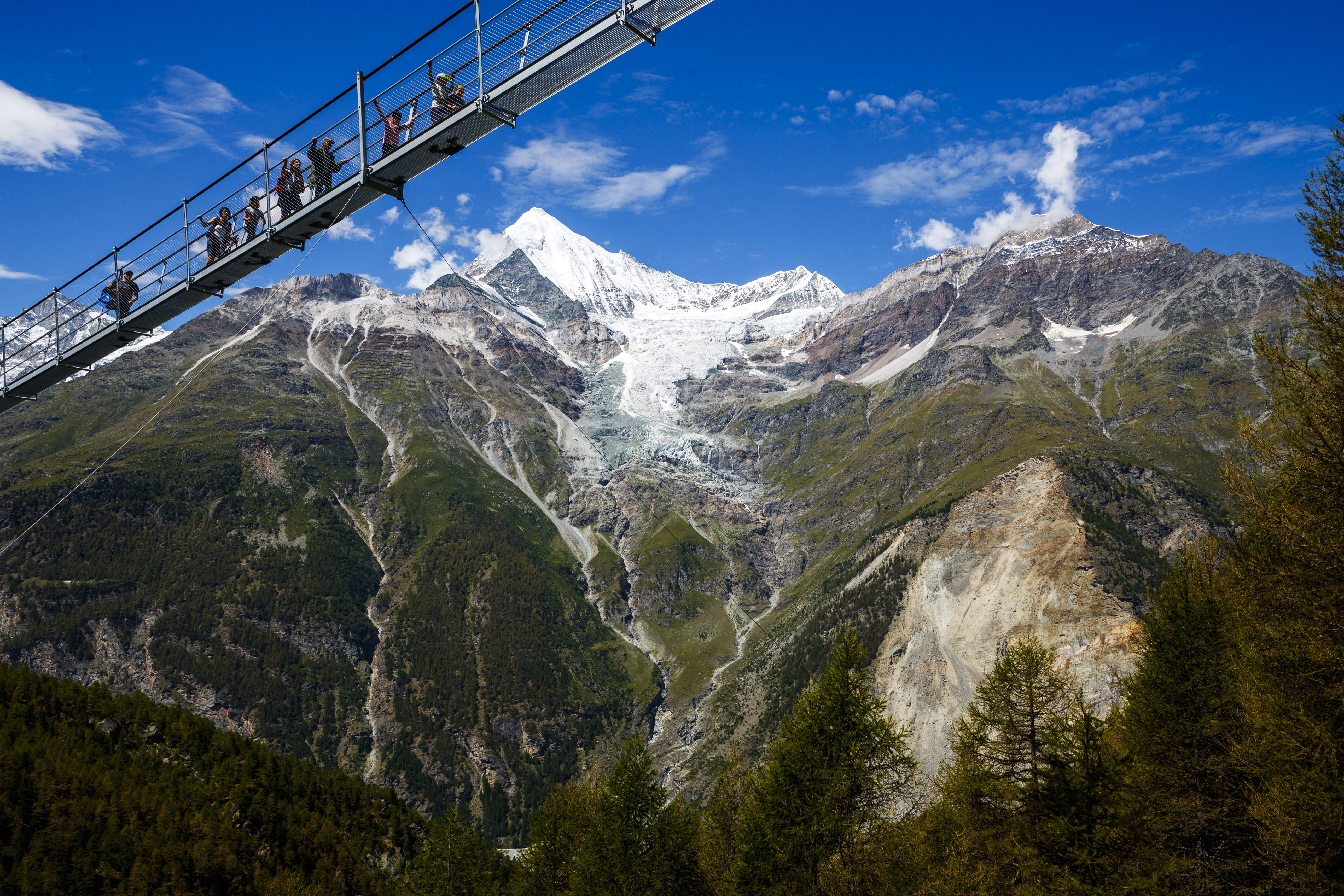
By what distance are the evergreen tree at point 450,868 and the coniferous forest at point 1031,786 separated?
0.48 feet

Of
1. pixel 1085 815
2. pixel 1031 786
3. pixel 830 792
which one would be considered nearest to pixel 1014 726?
pixel 1031 786

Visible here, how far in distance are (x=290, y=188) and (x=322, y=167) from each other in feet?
3.95

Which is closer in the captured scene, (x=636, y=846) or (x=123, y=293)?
(x=123, y=293)

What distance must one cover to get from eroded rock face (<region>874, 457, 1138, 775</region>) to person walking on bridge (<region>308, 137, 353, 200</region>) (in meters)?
132

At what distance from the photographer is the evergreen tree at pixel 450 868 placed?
140 ft

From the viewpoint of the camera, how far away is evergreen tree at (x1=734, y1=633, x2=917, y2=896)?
2831cm

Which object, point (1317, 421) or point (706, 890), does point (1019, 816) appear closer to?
point (1317, 421)

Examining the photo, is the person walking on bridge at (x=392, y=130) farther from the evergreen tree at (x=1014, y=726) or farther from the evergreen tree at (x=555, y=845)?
the evergreen tree at (x=555, y=845)

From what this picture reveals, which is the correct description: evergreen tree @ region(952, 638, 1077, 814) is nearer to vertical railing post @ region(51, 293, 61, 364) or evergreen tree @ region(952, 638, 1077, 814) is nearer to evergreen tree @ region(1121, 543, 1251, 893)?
evergreen tree @ region(1121, 543, 1251, 893)

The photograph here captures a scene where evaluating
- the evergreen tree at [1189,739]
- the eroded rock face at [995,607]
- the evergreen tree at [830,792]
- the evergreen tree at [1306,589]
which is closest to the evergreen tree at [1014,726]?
the evergreen tree at [1189,739]

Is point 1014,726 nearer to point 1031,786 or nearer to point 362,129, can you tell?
point 1031,786

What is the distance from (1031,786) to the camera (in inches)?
957

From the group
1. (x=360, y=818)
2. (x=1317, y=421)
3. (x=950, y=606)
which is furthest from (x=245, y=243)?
(x=950, y=606)

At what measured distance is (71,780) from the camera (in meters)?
51.4
